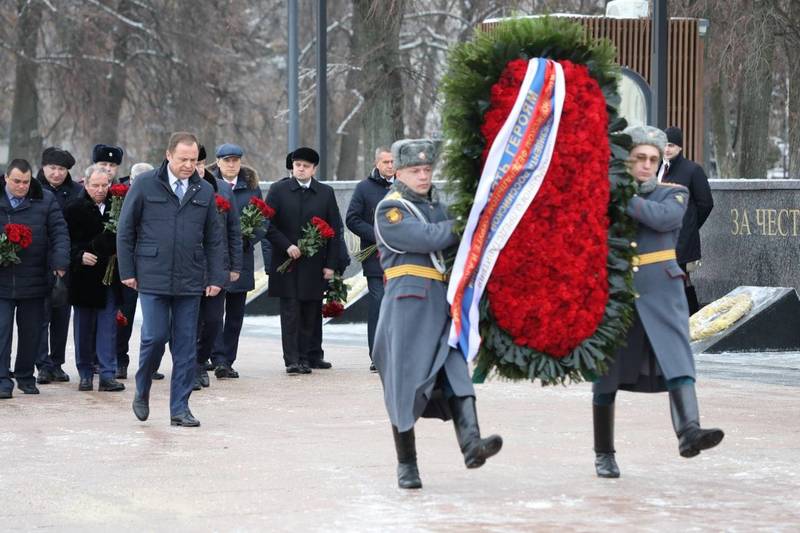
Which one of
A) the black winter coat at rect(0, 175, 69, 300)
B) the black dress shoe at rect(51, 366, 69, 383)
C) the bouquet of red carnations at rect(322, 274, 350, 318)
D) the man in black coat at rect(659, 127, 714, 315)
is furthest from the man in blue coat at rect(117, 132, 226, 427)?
the man in black coat at rect(659, 127, 714, 315)

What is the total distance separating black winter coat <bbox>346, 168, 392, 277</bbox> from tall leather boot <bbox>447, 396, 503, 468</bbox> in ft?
20.4

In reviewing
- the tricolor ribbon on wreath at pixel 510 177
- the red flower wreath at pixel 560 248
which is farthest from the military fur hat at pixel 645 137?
the tricolor ribbon on wreath at pixel 510 177

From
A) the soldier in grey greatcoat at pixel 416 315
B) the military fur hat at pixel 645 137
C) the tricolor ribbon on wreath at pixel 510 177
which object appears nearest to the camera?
the tricolor ribbon on wreath at pixel 510 177

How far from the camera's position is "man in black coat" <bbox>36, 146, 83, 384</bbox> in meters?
13.5

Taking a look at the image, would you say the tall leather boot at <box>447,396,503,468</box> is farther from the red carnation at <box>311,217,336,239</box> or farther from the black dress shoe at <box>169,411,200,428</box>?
the red carnation at <box>311,217,336,239</box>

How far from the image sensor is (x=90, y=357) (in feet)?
42.9

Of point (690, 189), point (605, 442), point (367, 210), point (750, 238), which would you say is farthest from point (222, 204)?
point (750, 238)

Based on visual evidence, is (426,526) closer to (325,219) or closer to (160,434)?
(160,434)

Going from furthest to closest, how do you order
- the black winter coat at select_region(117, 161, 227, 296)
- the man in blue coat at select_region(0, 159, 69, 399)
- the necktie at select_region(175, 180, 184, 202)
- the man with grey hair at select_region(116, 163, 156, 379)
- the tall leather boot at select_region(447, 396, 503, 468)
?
the man with grey hair at select_region(116, 163, 156, 379) → the man in blue coat at select_region(0, 159, 69, 399) → the necktie at select_region(175, 180, 184, 202) → the black winter coat at select_region(117, 161, 227, 296) → the tall leather boot at select_region(447, 396, 503, 468)

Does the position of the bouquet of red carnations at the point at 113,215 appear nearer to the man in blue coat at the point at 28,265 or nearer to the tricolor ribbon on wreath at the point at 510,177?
the man in blue coat at the point at 28,265

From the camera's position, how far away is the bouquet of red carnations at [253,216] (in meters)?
14.0

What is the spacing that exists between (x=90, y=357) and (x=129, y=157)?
31370 mm

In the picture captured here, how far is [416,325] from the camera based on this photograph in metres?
8.12

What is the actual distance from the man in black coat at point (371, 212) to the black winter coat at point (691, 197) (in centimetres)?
248
